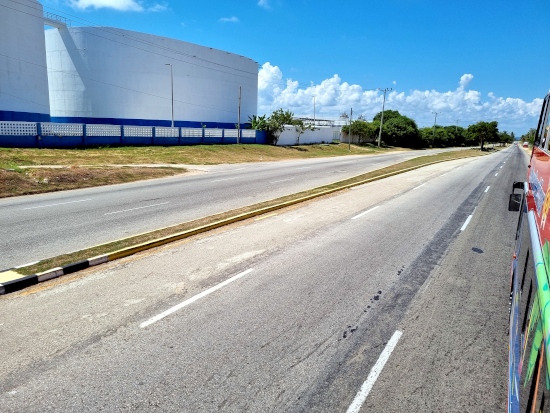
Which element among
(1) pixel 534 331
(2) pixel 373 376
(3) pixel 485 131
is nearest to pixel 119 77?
(2) pixel 373 376

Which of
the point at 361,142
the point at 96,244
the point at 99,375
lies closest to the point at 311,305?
the point at 99,375

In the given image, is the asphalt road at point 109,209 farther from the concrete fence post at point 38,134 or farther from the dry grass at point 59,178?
the concrete fence post at point 38,134

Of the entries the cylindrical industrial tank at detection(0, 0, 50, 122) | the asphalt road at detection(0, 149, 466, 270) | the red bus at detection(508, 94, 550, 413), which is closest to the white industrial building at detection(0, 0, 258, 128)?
the cylindrical industrial tank at detection(0, 0, 50, 122)

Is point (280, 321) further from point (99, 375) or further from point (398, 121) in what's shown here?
point (398, 121)

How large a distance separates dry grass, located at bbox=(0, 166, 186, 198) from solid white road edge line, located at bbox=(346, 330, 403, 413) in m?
15.4

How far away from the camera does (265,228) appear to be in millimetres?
9898

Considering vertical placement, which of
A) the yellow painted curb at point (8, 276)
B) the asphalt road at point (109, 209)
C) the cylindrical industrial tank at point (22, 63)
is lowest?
the asphalt road at point (109, 209)

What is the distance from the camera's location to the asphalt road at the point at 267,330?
3.71m

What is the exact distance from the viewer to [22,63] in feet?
138

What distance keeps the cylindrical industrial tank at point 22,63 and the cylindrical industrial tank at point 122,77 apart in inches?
366

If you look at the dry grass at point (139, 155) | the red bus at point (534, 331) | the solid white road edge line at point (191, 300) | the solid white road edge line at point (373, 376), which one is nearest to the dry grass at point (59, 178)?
the dry grass at point (139, 155)

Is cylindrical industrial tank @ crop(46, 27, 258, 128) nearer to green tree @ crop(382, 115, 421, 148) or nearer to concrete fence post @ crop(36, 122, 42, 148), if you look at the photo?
concrete fence post @ crop(36, 122, 42, 148)

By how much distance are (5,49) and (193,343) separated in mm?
48910

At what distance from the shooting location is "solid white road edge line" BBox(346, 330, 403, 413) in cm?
359
